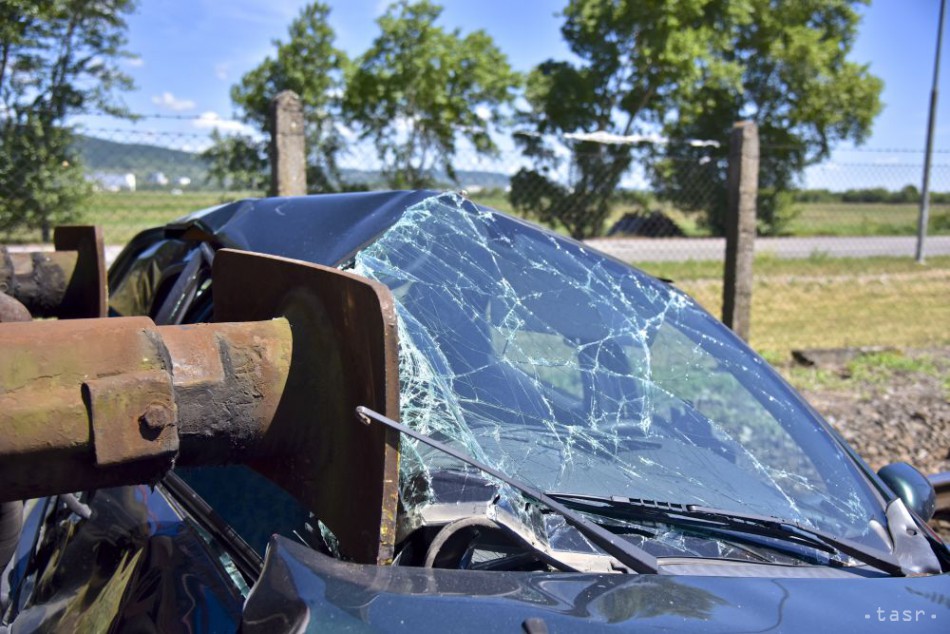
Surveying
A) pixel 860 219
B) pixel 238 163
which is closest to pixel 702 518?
pixel 238 163

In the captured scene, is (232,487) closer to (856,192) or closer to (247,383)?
(247,383)

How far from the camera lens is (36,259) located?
279 cm

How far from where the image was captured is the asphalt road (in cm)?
987

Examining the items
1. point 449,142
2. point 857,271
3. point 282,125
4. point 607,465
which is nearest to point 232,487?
point 607,465

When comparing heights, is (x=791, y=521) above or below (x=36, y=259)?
below

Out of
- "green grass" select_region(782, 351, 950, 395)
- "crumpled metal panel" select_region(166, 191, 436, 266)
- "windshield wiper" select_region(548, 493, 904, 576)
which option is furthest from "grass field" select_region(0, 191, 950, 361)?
"windshield wiper" select_region(548, 493, 904, 576)

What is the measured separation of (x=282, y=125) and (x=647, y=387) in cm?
412

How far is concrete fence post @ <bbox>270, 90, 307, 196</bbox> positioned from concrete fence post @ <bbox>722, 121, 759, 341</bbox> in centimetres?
318

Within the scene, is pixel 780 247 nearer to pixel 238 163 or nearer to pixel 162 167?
pixel 238 163

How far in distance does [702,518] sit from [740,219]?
196 inches

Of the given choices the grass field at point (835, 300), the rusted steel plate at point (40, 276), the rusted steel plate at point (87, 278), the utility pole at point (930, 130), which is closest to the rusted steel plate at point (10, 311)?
the rusted steel plate at point (87, 278)

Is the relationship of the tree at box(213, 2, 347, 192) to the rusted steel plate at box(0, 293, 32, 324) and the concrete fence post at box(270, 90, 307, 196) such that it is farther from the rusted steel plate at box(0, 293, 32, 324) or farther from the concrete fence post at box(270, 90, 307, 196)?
the rusted steel plate at box(0, 293, 32, 324)

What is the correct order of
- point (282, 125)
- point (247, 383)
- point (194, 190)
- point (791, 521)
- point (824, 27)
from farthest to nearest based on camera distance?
1. point (824, 27)
2. point (194, 190)
3. point (282, 125)
4. point (791, 521)
5. point (247, 383)

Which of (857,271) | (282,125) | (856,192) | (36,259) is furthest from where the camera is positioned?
(857,271)
